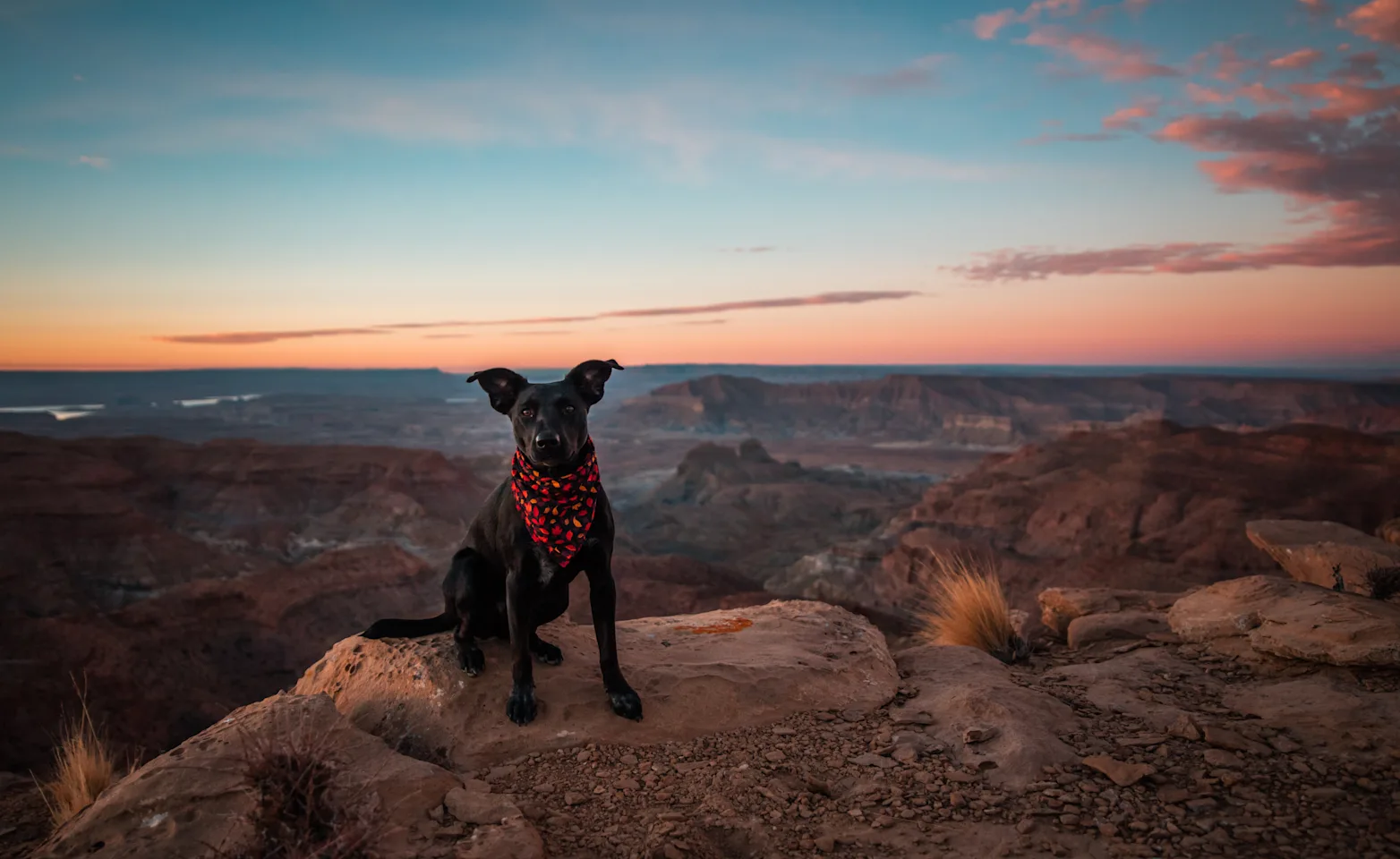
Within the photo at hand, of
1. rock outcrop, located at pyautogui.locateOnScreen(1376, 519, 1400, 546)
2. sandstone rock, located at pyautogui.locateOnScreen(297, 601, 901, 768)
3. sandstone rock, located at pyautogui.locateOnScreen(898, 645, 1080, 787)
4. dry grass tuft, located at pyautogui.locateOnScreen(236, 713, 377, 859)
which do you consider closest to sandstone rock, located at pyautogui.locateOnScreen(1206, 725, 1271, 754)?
sandstone rock, located at pyautogui.locateOnScreen(898, 645, 1080, 787)

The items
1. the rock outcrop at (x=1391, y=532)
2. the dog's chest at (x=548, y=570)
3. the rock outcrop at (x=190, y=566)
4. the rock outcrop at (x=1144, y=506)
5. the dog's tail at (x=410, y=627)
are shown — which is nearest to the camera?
the dog's chest at (x=548, y=570)

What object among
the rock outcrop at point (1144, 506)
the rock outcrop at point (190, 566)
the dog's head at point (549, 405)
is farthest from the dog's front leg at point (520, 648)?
the rock outcrop at point (1144, 506)

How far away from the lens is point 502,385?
4.09m

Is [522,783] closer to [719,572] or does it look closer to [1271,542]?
[1271,542]

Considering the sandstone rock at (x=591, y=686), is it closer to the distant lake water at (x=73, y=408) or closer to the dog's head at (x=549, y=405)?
the dog's head at (x=549, y=405)

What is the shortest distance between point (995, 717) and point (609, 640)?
217cm

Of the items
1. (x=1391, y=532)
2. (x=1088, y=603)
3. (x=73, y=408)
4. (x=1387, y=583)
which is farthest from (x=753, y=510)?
(x=73, y=408)

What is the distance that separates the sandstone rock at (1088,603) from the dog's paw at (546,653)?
5290 millimetres

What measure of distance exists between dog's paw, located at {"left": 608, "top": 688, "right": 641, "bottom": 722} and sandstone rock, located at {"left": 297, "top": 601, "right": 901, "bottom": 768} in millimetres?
50

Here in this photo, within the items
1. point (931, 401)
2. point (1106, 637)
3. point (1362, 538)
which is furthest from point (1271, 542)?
point (931, 401)

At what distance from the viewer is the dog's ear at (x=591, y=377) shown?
13.1ft

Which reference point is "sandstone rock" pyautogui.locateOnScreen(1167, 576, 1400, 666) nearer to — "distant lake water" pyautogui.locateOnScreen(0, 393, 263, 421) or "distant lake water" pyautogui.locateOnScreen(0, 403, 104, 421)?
"distant lake water" pyautogui.locateOnScreen(0, 393, 263, 421)

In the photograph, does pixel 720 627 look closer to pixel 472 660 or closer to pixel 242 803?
pixel 472 660

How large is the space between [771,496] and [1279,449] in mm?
22289
